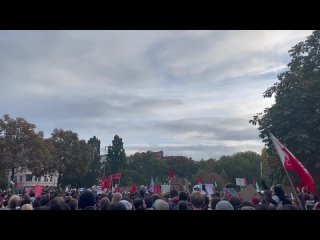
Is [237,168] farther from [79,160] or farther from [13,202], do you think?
[13,202]

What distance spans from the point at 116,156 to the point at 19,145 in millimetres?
46780

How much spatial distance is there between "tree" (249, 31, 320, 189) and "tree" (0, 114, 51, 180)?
105ft

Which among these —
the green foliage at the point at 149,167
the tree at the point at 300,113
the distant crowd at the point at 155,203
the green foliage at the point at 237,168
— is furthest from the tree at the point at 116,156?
the distant crowd at the point at 155,203

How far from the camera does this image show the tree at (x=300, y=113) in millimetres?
25594

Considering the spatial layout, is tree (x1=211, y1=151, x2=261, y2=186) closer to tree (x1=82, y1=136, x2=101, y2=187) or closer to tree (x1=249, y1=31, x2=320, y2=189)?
tree (x1=82, y1=136, x2=101, y2=187)

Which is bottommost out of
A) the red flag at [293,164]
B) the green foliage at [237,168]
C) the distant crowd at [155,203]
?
the distant crowd at [155,203]

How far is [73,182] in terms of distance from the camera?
79188 millimetres

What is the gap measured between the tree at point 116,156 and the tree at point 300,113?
6687cm

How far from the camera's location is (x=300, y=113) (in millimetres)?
25953

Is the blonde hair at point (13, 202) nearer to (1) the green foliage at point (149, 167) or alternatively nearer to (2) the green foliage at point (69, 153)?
(2) the green foliage at point (69, 153)

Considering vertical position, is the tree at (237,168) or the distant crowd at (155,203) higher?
the tree at (237,168)

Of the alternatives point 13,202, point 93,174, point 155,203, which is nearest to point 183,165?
point 93,174
